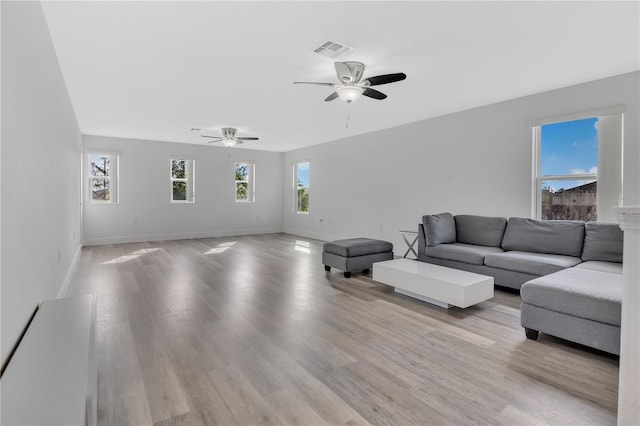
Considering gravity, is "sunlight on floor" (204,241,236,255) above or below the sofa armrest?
below

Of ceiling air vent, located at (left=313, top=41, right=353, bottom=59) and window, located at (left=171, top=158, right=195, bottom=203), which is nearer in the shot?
ceiling air vent, located at (left=313, top=41, right=353, bottom=59)

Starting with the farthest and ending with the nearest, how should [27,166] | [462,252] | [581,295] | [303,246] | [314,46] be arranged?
[303,246] < [462,252] < [314,46] < [581,295] < [27,166]

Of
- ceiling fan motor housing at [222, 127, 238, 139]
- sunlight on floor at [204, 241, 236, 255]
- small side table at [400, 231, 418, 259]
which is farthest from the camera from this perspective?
sunlight on floor at [204, 241, 236, 255]

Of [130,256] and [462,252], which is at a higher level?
[462,252]

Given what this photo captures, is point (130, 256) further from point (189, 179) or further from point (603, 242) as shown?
point (603, 242)

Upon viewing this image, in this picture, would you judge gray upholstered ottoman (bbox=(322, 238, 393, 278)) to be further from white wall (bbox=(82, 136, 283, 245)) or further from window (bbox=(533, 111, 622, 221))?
white wall (bbox=(82, 136, 283, 245))

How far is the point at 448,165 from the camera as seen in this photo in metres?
5.58

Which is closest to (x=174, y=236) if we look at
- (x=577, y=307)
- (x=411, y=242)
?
(x=411, y=242)

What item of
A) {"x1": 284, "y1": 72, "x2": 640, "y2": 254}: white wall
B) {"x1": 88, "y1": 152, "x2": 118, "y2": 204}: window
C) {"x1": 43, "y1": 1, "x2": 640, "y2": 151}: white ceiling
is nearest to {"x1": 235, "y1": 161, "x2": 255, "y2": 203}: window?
{"x1": 284, "y1": 72, "x2": 640, "y2": 254}: white wall

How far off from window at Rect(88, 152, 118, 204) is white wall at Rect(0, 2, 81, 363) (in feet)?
16.3

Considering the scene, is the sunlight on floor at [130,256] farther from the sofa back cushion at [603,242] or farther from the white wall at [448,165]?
the sofa back cushion at [603,242]

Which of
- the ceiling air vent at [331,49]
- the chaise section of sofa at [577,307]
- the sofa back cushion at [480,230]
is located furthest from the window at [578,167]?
the ceiling air vent at [331,49]

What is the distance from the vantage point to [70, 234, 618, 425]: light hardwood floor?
178 centimetres

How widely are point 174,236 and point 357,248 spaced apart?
576 cm
